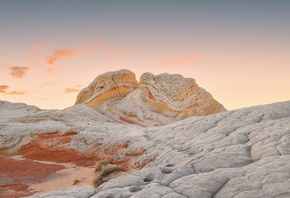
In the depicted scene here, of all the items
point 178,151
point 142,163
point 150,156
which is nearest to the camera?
point 178,151

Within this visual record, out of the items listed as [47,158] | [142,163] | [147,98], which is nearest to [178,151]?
[142,163]

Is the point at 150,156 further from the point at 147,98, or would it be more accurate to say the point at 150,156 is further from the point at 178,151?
the point at 147,98

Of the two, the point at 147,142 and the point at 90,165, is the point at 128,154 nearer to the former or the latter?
the point at 147,142

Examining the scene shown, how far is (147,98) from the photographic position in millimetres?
57750

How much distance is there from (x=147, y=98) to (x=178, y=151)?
3786 cm

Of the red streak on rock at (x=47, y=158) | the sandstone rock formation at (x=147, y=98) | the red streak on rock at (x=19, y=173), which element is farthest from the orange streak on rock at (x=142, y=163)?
the sandstone rock formation at (x=147, y=98)

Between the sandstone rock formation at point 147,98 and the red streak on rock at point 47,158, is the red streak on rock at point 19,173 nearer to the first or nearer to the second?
the red streak on rock at point 47,158

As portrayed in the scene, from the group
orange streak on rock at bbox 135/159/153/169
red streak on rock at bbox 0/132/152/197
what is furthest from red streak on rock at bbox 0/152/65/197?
orange streak on rock at bbox 135/159/153/169

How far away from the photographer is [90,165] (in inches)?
1043

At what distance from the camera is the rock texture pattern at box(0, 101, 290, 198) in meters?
11.1

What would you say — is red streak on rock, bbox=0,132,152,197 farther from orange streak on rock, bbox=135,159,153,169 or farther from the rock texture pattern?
the rock texture pattern

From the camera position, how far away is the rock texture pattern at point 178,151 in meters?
11.1

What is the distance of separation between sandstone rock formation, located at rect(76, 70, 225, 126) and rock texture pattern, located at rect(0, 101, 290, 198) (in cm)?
1753

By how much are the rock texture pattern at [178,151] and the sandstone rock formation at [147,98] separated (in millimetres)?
17528
